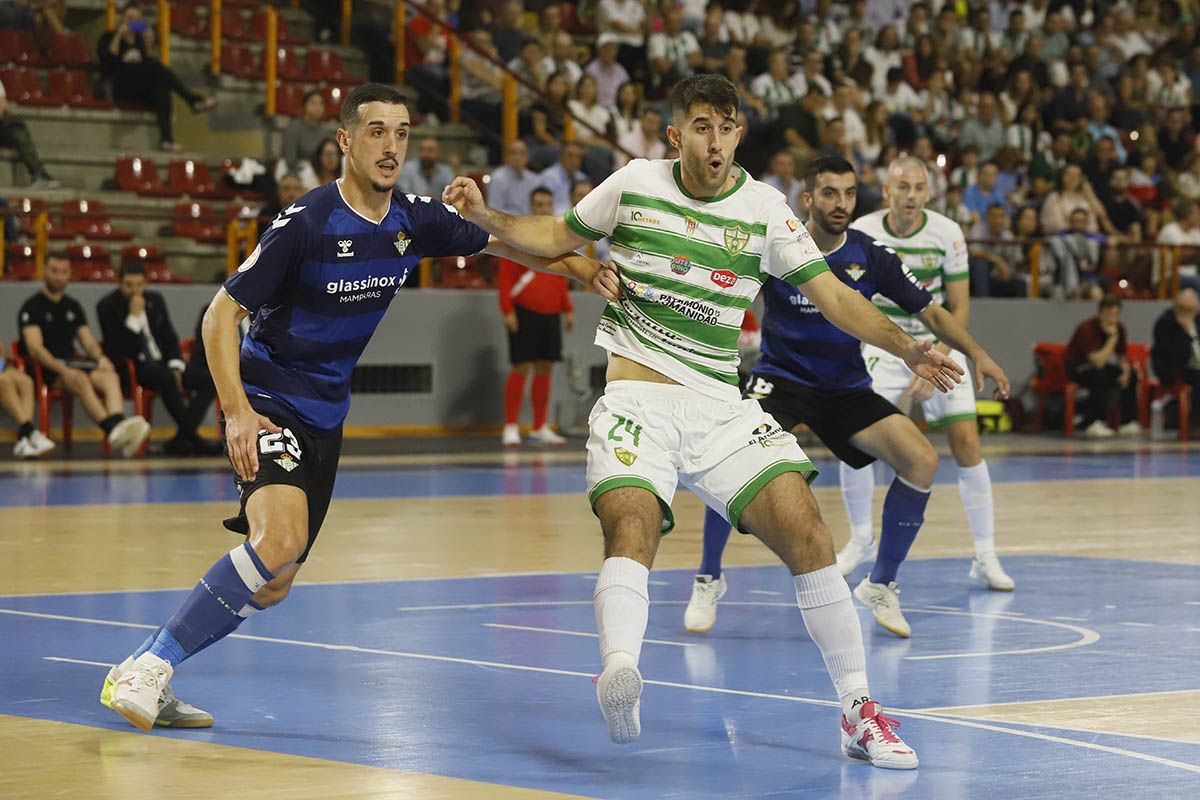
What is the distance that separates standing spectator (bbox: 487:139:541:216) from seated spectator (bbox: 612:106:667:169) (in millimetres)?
1773

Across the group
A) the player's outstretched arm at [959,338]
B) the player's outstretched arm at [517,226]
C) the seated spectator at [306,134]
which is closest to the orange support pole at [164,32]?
the seated spectator at [306,134]

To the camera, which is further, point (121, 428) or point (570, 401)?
point (570, 401)

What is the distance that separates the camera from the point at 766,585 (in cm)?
1103

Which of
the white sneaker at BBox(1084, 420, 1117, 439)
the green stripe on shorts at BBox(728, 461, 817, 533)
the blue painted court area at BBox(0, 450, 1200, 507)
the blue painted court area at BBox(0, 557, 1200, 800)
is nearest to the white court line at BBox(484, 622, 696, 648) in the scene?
the blue painted court area at BBox(0, 557, 1200, 800)

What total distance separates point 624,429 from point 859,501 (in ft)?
16.7

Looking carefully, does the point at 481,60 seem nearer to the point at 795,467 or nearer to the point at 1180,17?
the point at 1180,17

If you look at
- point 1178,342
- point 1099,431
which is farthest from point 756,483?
point 1178,342

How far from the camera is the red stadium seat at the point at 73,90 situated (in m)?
22.0

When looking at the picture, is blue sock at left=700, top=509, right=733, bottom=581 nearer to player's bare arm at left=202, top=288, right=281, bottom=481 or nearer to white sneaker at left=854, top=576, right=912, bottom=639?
white sneaker at left=854, top=576, right=912, bottom=639

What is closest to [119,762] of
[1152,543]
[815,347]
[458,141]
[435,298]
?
[815,347]

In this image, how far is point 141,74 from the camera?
877 inches

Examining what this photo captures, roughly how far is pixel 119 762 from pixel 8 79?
55.7 feet

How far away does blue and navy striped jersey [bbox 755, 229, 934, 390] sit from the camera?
9812 mm

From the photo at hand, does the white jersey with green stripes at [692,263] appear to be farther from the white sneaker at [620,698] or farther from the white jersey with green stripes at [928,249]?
the white jersey with green stripes at [928,249]
